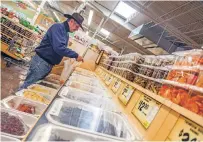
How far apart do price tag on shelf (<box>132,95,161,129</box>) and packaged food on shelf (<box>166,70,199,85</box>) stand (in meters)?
0.24

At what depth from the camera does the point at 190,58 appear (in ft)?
5.78

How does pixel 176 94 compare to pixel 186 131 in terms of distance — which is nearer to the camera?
pixel 186 131

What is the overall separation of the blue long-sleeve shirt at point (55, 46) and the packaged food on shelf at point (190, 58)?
1.83m

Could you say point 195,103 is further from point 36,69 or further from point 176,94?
point 36,69

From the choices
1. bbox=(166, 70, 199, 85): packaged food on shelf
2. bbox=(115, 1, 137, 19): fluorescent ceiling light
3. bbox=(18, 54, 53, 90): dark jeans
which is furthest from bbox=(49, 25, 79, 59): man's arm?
bbox=(115, 1, 137, 19): fluorescent ceiling light

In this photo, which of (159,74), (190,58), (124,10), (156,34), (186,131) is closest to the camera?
(186,131)

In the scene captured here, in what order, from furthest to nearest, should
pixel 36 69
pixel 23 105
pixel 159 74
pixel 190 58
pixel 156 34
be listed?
pixel 156 34
pixel 36 69
pixel 159 74
pixel 23 105
pixel 190 58

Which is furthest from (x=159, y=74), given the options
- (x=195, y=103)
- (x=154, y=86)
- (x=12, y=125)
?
(x=12, y=125)

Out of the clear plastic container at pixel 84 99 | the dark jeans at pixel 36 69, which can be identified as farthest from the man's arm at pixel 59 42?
the clear plastic container at pixel 84 99

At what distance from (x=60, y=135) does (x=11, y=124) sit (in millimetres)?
493

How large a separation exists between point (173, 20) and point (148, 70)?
4.06m

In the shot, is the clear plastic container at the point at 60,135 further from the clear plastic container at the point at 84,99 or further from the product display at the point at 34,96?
the product display at the point at 34,96

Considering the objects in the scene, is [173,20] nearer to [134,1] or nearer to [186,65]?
[134,1]

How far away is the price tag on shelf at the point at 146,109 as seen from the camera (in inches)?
69.4
